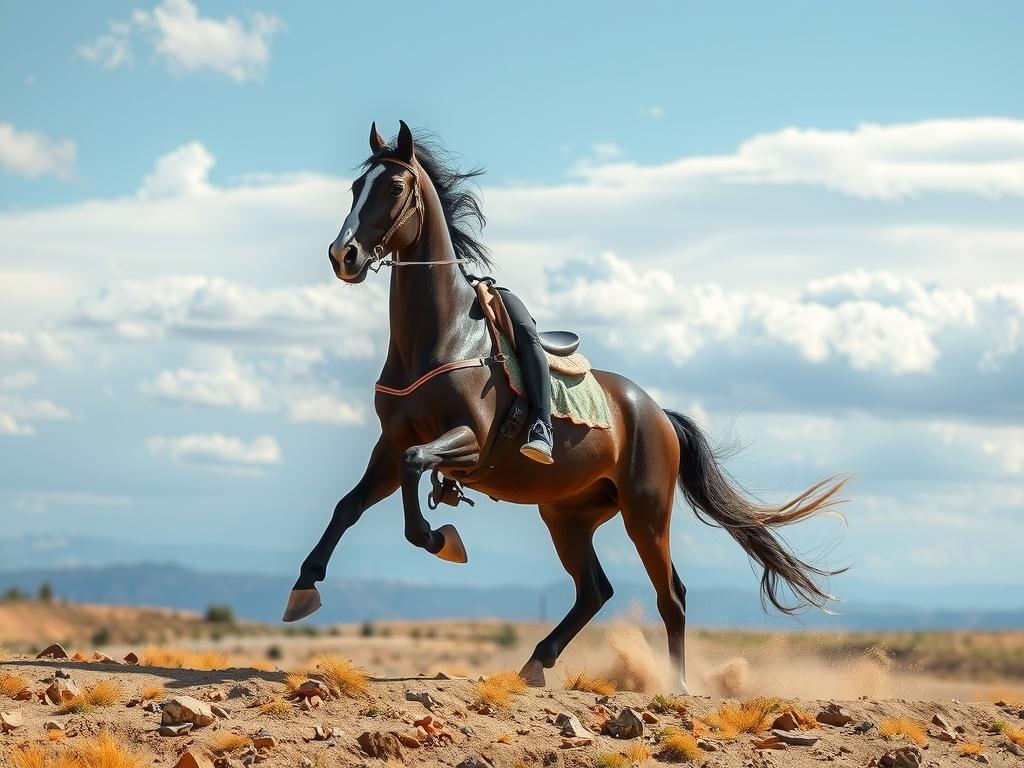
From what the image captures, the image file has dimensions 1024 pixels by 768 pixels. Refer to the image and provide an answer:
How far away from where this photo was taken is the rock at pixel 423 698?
9977 mm

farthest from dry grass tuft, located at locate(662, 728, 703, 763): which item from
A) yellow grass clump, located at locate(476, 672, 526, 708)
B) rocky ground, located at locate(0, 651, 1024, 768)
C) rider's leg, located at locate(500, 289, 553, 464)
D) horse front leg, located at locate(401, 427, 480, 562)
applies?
rider's leg, located at locate(500, 289, 553, 464)

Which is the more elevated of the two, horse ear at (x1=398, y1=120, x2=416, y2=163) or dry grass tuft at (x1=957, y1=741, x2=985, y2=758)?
horse ear at (x1=398, y1=120, x2=416, y2=163)

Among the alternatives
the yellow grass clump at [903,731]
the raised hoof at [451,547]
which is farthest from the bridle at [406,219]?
the yellow grass clump at [903,731]

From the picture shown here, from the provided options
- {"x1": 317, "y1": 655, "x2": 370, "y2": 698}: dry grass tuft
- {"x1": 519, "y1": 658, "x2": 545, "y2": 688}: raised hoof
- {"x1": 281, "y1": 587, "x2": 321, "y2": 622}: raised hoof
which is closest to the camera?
{"x1": 317, "y1": 655, "x2": 370, "y2": 698}: dry grass tuft

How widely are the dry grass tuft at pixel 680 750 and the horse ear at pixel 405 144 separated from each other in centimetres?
488

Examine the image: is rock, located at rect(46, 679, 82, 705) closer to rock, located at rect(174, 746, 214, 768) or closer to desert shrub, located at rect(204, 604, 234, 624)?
rock, located at rect(174, 746, 214, 768)

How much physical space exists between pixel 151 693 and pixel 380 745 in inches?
69.6

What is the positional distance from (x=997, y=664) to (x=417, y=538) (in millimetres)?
48189

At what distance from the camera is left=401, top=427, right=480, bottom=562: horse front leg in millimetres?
9938

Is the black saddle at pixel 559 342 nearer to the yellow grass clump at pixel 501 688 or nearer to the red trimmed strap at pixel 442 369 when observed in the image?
the red trimmed strap at pixel 442 369

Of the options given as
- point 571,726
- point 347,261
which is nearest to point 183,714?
point 571,726

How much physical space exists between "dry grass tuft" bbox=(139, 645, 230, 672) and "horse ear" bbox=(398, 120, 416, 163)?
181 inches

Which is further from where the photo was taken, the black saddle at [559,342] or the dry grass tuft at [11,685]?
the black saddle at [559,342]

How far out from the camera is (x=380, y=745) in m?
8.98
